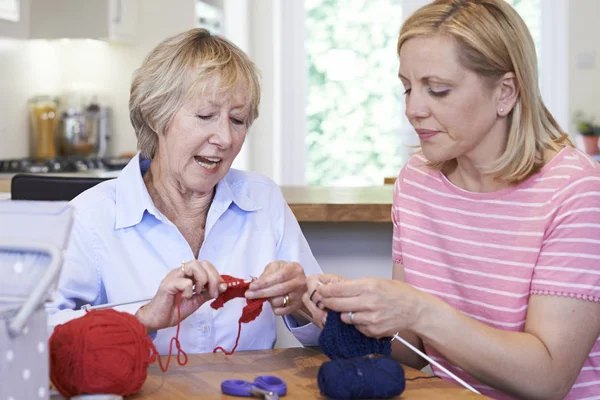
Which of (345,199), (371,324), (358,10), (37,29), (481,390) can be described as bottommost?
(481,390)

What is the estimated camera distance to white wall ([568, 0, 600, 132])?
692 centimetres

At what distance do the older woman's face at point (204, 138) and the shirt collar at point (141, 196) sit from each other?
0.05m

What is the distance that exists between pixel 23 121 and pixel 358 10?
3262 millimetres

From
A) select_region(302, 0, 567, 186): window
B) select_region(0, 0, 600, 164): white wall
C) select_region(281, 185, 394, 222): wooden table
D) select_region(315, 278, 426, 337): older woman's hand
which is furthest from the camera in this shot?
select_region(302, 0, 567, 186): window

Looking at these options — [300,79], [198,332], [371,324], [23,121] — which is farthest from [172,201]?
[300,79]

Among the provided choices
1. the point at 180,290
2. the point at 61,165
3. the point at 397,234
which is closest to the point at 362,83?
the point at 61,165

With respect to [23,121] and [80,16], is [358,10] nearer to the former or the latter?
[80,16]

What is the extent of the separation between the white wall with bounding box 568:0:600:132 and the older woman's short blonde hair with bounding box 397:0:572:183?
18.5 ft

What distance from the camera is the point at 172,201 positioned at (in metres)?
1.78

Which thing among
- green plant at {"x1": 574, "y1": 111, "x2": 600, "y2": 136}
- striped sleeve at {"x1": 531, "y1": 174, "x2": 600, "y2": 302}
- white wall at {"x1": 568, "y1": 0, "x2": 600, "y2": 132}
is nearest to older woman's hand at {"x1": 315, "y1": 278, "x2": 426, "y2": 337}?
striped sleeve at {"x1": 531, "y1": 174, "x2": 600, "y2": 302}

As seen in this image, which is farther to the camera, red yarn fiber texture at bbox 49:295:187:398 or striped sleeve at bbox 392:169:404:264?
striped sleeve at bbox 392:169:404:264

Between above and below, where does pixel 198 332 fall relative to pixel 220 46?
below

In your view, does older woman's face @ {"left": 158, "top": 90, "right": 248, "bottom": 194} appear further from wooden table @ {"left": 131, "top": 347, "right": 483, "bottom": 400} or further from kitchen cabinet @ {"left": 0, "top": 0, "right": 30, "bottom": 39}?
kitchen cabinet @ {"left": 0, "top": 0, "right": 30, "bottom": 39}

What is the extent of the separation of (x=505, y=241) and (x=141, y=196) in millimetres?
704
